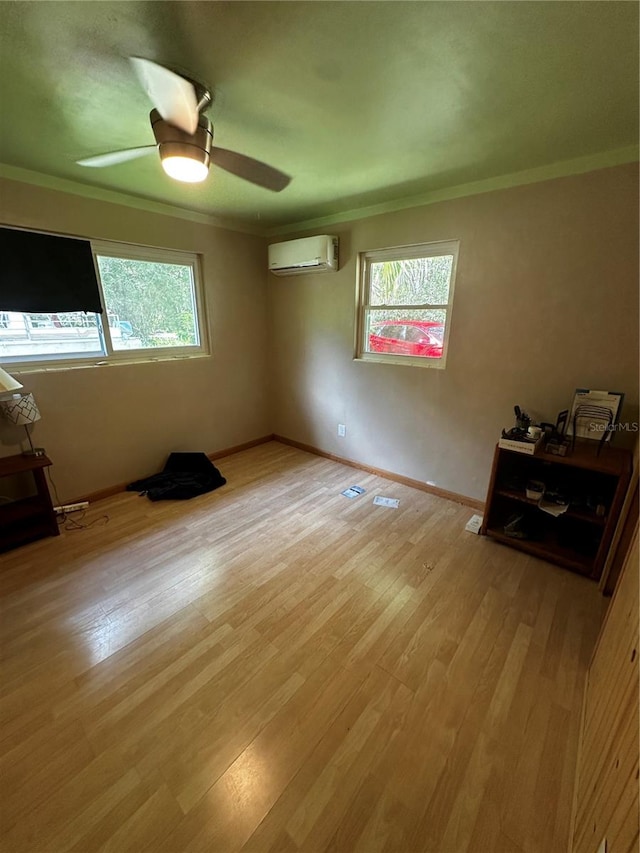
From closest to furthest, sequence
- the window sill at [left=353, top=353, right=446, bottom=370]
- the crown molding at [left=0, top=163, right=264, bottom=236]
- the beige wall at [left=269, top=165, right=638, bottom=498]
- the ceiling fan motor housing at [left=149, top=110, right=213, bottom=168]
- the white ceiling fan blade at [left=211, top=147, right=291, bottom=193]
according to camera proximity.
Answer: the ceiling fan motor housing at [left=149, top=110, right=213, bottom=168], the white ceiling fan blade at [left=211, top=147, right=291, bottom=193], the beige wall at [left=269, top=165, right=638, bottom=498], the crown molding at [left=0, top=163, right=264, bottom=236], the window sill at [left=353, top=353, right=446, bottom=370]

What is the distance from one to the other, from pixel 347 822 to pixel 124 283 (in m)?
3.49

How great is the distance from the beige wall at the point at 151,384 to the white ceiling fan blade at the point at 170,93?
1.70 metres

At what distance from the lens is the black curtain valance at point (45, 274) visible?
226 centimetres

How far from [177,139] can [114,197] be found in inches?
65.2

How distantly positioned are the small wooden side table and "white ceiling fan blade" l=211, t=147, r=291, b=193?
2.17m

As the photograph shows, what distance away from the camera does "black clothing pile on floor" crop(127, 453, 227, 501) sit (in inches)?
115

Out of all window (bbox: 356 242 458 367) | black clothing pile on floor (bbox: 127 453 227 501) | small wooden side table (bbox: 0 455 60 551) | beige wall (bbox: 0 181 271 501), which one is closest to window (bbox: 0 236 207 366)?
beige wall (bbox: 0 181 271 501)

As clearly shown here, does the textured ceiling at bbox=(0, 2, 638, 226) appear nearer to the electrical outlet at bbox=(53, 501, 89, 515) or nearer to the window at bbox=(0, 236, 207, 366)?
the window at bbox=(0, 236, 207, 366)

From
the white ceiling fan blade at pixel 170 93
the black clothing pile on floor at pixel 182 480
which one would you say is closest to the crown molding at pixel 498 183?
the white ceiling fan blade at pixel 170 93

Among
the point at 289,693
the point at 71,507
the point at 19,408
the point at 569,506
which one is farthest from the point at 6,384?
the point at 569,506

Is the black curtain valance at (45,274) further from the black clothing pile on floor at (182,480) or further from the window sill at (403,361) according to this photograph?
the window sill at (403,361)

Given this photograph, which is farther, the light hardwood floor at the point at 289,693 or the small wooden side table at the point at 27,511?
the small wooden side table at the point at 27,511

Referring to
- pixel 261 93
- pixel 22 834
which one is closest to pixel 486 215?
pixel 261 93

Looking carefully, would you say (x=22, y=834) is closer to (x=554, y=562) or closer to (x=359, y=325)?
(x=554, y=562)
